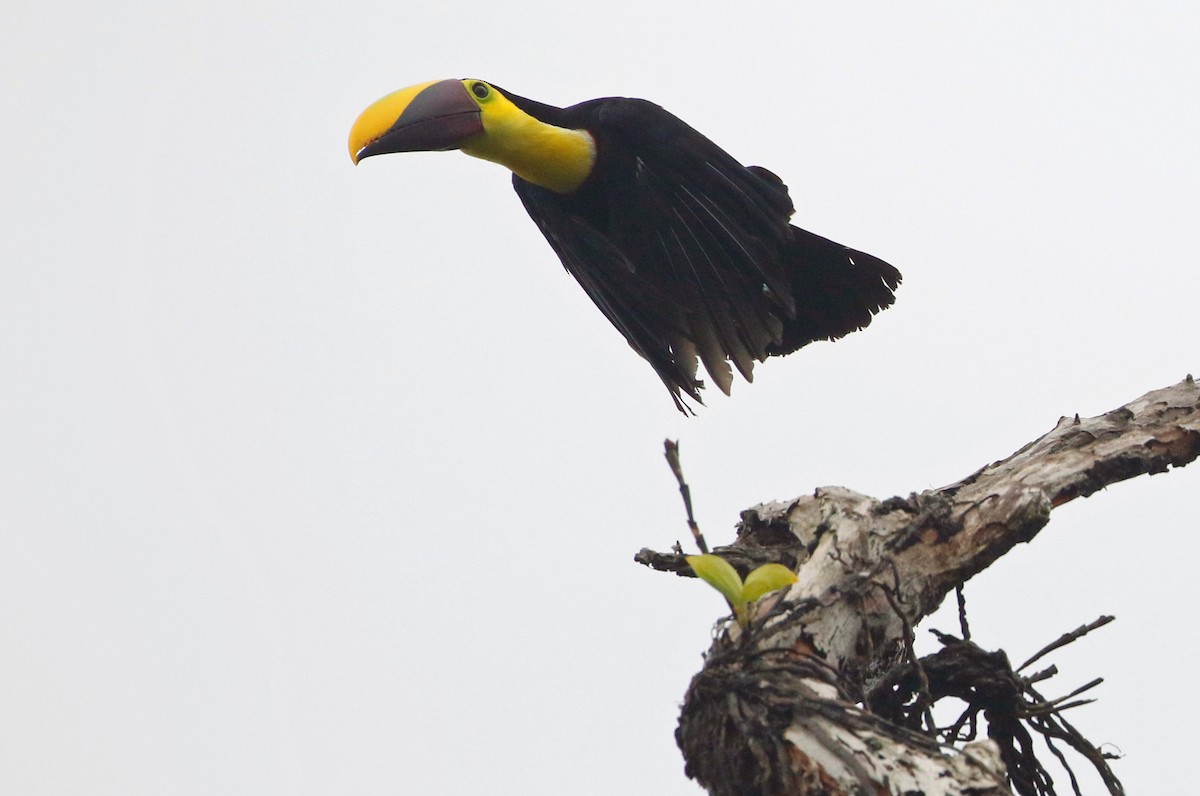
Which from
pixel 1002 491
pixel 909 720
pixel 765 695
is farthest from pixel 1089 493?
pixel 765 695

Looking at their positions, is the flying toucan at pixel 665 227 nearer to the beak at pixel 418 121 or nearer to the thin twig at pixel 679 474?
the beak at pixel 418 121

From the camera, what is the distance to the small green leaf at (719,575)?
2.25m

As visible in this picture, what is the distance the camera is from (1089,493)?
2.83 metres

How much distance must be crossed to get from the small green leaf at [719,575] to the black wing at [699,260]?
1.97 meters

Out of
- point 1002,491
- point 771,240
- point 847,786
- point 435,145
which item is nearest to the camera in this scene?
point 847,786

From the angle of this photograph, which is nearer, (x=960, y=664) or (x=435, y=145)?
(x=960, y=664)

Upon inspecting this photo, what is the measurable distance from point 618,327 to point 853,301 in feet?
2.66

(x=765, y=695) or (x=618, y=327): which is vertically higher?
(x=618, y=327)

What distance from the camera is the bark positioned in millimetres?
2055

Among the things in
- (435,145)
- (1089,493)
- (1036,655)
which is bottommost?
(1036,655)

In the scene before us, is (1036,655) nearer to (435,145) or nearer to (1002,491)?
(1002,491)

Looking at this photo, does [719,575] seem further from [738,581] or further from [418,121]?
[418,121]

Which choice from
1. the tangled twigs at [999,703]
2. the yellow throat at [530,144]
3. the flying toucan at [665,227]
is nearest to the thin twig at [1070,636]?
the tangled twigs at [999,703]

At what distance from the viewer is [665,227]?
14.3 ft
